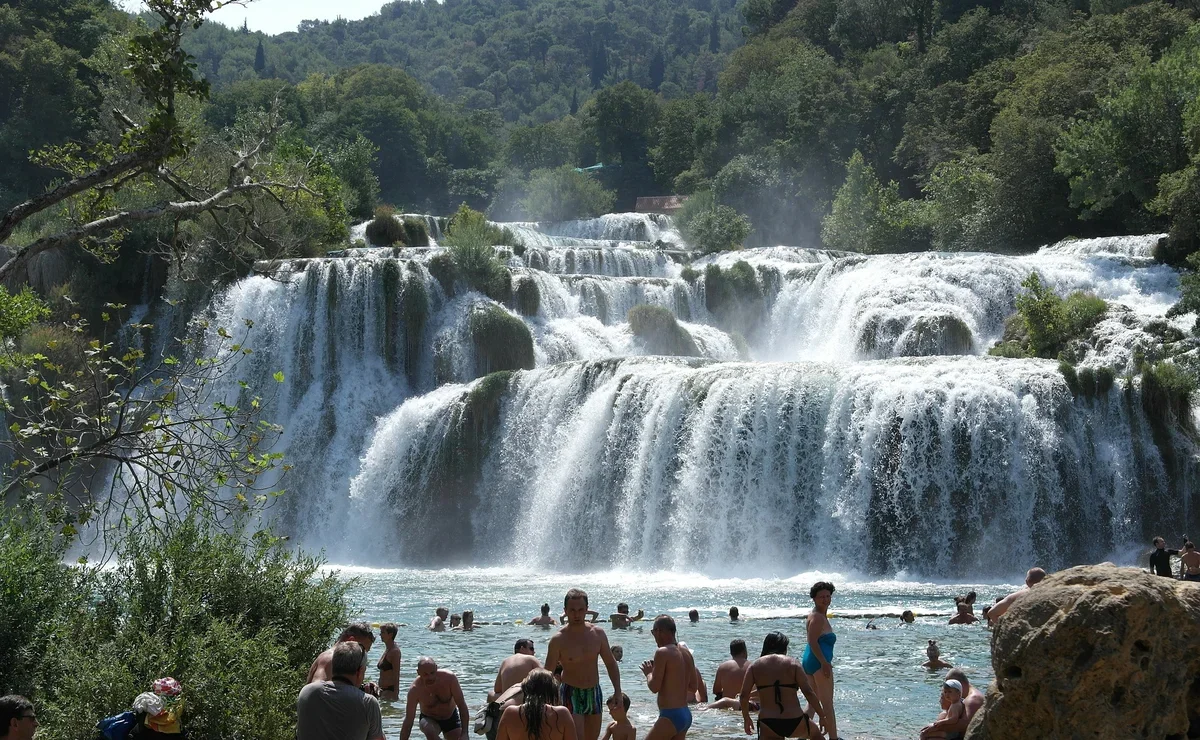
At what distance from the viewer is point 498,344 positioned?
33.4 metres

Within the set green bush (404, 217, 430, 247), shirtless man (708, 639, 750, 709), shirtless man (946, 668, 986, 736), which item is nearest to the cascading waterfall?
green bush (404, 217, 430, 247)

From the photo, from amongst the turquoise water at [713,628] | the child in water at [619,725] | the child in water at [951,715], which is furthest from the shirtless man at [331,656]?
the child in water at [951,715]

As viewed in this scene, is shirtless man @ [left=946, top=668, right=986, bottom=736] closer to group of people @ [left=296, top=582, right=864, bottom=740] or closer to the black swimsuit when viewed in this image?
group of people @ [left=296, top=582, right=864, bottom=740]

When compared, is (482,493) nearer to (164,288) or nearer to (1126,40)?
(164,288)

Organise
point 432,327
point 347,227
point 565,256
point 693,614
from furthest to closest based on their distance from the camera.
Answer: point 347,227 < point 565,256 < point 432,327 < point 693,614

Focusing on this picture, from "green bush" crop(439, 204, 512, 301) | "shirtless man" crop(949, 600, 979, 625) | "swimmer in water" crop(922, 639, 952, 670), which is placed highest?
"green bush" crop(439, 204, 512, 301)

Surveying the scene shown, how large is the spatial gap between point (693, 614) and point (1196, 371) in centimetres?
1318

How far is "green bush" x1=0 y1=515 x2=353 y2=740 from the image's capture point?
7824mm

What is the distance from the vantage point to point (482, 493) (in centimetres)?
2870

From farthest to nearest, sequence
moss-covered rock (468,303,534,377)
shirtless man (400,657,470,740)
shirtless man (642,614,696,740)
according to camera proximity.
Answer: moss-covered rock (468,303,534,377), shirtless man (400,657,470,740), shirtless man (642,614,696,740)

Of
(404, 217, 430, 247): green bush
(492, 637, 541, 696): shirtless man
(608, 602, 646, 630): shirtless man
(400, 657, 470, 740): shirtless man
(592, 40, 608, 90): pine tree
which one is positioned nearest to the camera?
(492, 637, 541, 696): shirtless man

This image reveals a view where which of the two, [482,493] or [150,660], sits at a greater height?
[482,493]

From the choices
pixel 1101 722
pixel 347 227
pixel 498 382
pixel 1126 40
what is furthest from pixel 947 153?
pixel 1101 722

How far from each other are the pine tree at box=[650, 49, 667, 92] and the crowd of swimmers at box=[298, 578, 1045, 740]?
474 ft
